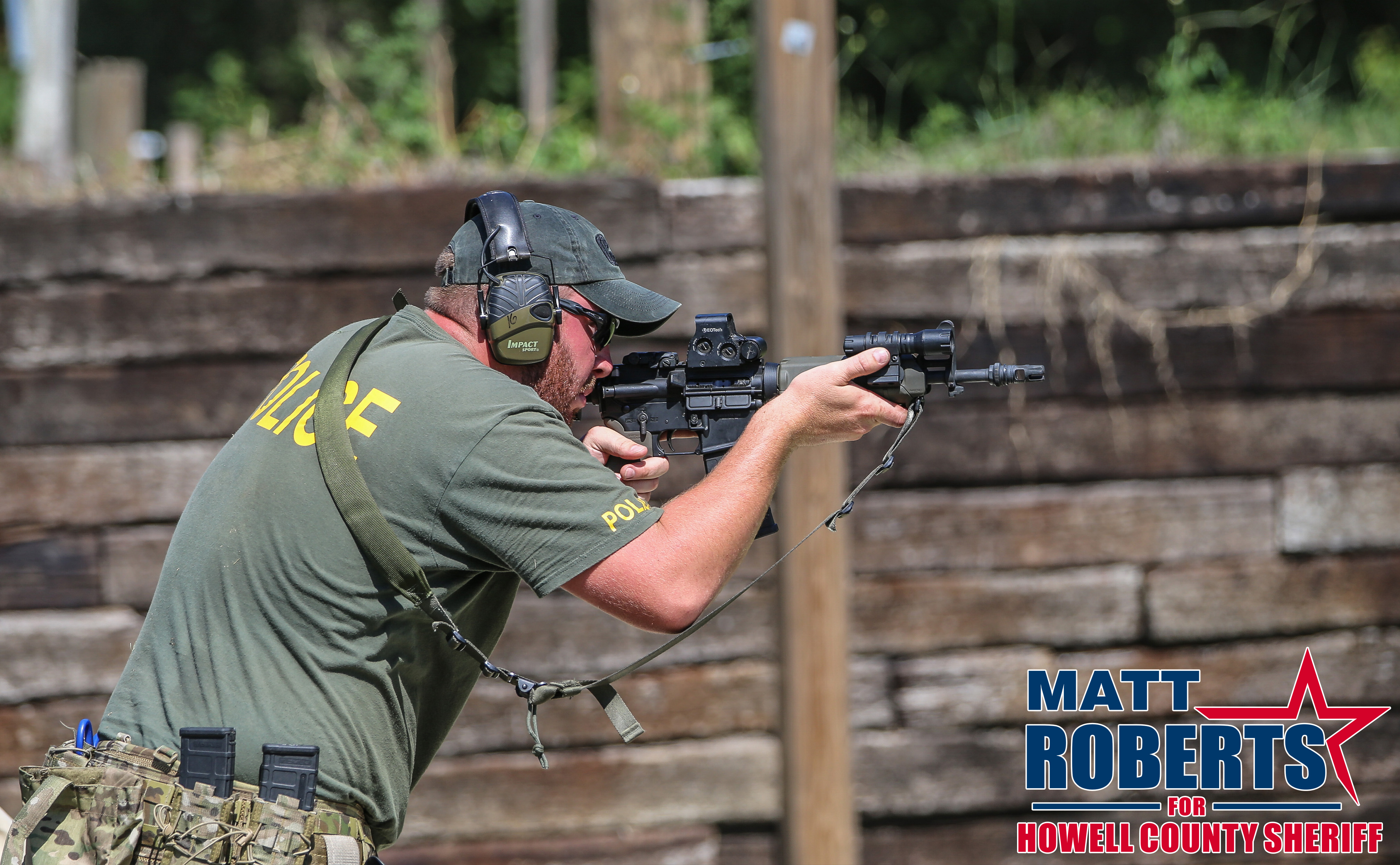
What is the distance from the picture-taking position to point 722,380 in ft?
8.96

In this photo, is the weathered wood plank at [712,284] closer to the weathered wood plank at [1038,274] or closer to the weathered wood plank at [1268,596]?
the weathered wood plank at [1038,274]

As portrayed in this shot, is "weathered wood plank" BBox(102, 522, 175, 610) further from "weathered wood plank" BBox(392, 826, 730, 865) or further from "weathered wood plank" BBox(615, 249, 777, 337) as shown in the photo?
"weathered wood plank" BBox(615, 249, 777, 337)

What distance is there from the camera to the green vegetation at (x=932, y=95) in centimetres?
446

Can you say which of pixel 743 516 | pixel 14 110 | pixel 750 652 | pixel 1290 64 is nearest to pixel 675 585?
pixel 743 516

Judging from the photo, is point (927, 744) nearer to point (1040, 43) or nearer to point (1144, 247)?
point (1144, 247)

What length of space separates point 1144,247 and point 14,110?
1116 centimetres

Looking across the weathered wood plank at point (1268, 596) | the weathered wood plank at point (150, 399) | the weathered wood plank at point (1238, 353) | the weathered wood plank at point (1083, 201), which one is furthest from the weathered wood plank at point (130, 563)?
the weathered wood plank at point (1268, 596)

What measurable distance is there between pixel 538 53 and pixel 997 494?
3299mm

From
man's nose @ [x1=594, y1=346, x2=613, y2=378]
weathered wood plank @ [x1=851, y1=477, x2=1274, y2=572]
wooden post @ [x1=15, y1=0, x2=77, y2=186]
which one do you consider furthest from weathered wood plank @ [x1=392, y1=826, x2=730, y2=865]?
wooden post @ [x1=15, y1=0, x2=77, y2=186]

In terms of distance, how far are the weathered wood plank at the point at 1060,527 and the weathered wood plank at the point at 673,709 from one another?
1.44 feet

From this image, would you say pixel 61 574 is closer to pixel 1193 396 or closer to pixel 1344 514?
pixel 1193 396

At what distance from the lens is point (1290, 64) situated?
7.66 m

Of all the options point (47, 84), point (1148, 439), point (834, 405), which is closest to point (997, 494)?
point (1148, 439)

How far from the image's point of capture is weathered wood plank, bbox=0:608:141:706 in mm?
4023
